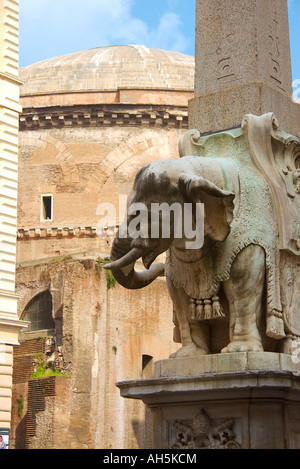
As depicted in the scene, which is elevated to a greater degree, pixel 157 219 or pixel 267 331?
pixel 157 219

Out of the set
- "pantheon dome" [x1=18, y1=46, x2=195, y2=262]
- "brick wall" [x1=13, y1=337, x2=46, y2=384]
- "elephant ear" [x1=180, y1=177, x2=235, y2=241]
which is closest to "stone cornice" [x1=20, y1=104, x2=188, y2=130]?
"pantheon dome" [x1=18, y1=46, x2=195, y2=262]

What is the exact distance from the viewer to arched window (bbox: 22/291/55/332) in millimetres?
21562

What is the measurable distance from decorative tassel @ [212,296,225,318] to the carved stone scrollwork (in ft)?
1.53

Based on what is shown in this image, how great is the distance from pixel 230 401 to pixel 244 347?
0.26 m

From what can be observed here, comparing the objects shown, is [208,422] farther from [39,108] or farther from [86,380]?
[39,108]

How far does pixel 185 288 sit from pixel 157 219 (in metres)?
0.44

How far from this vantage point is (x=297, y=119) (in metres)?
4.74

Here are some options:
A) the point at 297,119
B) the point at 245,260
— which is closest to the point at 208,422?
the point at 245,260

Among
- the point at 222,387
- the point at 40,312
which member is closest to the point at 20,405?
the point at 40,312

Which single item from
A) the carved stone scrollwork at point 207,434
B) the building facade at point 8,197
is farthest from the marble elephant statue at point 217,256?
the building facade at point 8,197

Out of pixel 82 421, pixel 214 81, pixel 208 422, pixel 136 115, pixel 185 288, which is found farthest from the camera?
pixel 136 115

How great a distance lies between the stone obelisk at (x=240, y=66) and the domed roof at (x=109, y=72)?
76.8 feet

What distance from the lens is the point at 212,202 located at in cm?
391

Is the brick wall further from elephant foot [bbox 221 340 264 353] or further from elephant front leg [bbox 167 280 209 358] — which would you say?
elephant foot [bbox 221 340 264 353]
